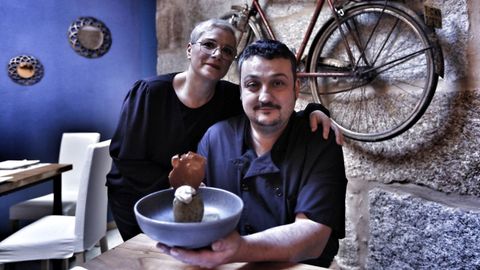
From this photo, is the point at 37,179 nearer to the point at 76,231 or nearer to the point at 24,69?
the point at 76,231

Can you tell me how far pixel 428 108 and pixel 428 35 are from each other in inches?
13.5

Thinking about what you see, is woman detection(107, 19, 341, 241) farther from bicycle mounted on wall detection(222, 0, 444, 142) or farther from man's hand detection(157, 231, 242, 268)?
man's hand detection(157, 231, 242, 268)

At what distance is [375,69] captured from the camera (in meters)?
1.70

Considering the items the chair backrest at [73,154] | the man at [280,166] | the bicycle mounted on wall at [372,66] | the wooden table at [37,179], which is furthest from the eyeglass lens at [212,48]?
the chair backrest at [73,154]

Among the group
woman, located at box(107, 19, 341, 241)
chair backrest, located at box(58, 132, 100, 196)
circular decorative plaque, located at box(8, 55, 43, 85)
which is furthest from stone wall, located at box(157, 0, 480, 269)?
circular decorative plaque, located at box(8, 55, 43, 85)

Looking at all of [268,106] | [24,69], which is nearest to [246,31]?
[268,106]

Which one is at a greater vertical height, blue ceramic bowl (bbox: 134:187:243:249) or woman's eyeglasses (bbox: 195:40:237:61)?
woman's eyeglasses (bbox: 195:40:237:61)

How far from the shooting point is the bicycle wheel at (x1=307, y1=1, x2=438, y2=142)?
159 cm

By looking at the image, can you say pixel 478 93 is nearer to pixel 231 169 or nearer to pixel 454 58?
pixel 454 58

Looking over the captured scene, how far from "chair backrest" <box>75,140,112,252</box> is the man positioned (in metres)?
1.21

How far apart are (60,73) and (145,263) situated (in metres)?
2.90

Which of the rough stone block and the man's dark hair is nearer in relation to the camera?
the man's dark hair

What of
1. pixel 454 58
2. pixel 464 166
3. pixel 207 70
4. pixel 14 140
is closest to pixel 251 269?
pixel 207 70

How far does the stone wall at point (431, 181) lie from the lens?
4.93ft
